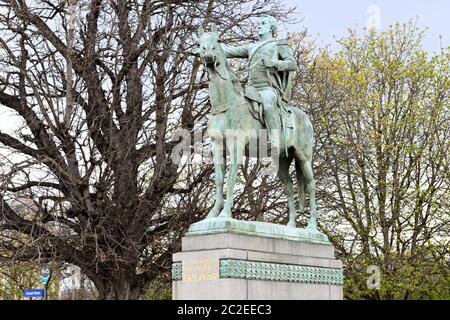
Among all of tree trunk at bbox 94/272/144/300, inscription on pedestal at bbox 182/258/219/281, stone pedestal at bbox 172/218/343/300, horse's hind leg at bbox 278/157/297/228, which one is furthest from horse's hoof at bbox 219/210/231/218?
tree trunk at bbox 94/272/144/300

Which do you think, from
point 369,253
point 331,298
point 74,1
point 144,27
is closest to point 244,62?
point 144,27

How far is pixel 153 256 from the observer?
20.3m

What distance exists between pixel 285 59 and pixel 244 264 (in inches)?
153

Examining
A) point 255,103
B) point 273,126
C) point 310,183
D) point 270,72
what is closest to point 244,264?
point 273,126

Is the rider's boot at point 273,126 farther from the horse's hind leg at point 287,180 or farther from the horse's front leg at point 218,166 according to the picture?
the horse's hind leg at point 287,180

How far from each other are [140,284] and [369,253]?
995cm

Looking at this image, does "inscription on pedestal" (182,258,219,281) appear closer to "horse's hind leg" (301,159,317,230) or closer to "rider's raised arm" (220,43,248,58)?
"horse's hind leg" (301,159,317,230)

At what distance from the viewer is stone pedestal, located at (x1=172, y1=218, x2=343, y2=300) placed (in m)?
11.9

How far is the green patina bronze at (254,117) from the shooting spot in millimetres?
12523

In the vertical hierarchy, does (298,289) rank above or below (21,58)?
below

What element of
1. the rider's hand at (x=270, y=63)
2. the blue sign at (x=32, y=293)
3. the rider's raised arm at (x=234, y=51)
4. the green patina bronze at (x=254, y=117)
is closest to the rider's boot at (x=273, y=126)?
the green patina bronze at (x=254, y=117)

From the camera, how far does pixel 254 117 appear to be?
13016mm

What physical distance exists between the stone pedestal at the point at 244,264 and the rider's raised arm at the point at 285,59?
2.72 metres

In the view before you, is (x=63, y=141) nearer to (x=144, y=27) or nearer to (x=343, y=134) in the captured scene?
(x=144, y=27)
